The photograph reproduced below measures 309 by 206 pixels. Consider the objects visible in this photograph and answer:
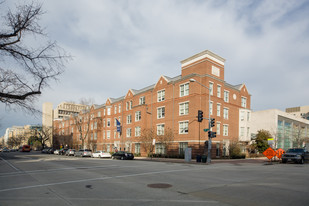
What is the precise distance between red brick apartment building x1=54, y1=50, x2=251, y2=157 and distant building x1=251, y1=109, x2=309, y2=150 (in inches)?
376

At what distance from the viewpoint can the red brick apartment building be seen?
35594 millimetres

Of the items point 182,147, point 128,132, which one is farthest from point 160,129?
point 128,132

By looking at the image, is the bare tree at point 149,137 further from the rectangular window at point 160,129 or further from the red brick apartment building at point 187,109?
the rectangular window at point 160,129

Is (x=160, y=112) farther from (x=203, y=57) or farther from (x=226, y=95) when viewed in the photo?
(x=203, y=57)

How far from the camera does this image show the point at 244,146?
138 ft

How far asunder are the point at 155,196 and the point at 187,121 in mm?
28310

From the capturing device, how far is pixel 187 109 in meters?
36.8

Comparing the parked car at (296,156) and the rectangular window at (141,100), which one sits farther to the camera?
the rectangular window at (141,100)

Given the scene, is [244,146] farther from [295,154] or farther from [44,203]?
[44,203]

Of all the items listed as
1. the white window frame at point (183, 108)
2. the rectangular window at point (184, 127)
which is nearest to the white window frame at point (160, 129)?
the rectangular window at point (184, 127)

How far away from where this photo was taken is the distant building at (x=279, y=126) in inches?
2030

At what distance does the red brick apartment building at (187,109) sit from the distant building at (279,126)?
31.3 ft

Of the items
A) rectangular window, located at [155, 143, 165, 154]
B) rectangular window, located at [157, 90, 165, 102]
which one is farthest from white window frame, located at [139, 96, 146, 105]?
rectangular window, located at [155, 143, 165, 154]

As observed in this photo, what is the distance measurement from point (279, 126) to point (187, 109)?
31.0m
